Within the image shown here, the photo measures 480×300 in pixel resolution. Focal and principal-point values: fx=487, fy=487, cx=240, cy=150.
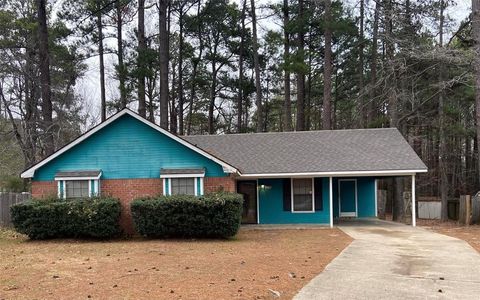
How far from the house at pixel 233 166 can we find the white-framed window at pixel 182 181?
34 millimetres

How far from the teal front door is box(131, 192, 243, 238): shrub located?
9.25m

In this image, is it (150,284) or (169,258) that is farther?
(169,258)

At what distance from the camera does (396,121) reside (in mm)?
24016

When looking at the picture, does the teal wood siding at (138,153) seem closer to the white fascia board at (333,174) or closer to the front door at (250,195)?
the white fascia board at (333,174)

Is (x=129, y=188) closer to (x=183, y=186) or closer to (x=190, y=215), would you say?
(x=183, y=186)

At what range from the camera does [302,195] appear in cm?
1956

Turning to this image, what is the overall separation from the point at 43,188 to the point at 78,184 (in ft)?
4.12

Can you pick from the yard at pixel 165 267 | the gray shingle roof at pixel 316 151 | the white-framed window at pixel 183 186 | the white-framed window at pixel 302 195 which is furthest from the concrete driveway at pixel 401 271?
the white-framed window at pixel 183 186

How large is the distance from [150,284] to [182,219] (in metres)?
6.80

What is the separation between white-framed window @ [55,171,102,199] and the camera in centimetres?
1666

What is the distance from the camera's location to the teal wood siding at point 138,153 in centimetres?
1683

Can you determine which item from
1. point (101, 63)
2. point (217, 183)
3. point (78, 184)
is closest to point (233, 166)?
point (217, 183)

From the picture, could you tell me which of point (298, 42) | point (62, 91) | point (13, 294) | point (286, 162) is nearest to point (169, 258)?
point (13, 294)

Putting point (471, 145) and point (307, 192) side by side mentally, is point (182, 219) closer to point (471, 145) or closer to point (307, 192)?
point (307, 192)
